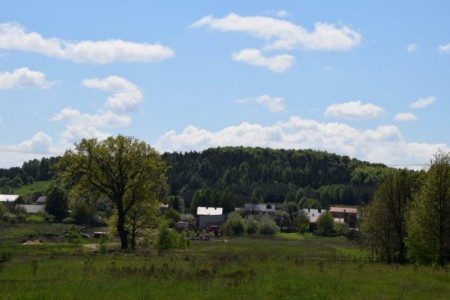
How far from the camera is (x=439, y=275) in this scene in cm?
3400

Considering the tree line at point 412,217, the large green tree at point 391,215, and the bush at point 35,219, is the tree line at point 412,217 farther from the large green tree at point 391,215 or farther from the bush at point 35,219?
the bush at point 35,219

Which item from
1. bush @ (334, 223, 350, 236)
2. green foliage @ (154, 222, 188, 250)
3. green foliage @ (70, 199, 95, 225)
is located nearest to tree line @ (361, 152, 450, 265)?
green foliage @ (154, 222, 188, 250)

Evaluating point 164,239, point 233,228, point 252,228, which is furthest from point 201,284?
point 252,228

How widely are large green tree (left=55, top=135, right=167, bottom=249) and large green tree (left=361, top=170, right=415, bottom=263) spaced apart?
2305 centimetres

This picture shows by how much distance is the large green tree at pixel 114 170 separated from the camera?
54.9 m

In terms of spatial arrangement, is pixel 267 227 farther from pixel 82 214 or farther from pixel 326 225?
pixel 82 214

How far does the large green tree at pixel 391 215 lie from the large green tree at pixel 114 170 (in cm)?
2305

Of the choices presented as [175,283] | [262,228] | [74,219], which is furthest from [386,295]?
[74,219]

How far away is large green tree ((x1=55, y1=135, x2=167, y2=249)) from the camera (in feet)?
180

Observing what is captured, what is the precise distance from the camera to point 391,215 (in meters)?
59.0

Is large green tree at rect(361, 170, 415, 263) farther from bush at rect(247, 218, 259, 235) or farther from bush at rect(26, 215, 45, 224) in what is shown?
bush at rect(26, 215, 45, 224)

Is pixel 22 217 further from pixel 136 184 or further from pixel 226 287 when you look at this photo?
pixel 226 287

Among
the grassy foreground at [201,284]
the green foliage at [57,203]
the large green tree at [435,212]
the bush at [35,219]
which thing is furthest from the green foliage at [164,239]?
the green foliage at [57,203]

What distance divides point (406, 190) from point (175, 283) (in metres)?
41.9
